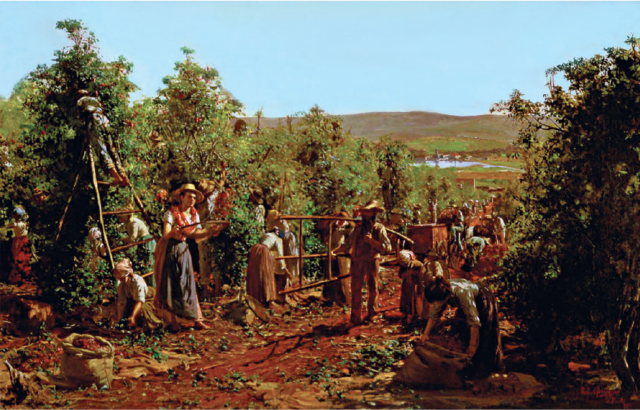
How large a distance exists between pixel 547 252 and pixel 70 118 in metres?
5.27

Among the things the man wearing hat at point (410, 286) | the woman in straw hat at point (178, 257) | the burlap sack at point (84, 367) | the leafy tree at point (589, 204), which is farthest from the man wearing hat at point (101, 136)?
the leafy tree at point (589, 204)

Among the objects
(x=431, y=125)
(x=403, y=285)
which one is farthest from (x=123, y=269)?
(x=431, y=125)

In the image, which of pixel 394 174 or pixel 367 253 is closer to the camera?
pixel 367 253

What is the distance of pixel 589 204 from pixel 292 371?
10.1 ft

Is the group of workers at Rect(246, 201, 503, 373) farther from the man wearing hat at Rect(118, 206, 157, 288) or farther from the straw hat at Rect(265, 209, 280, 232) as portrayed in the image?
the man wearing hat at Rect(118, 206, 157, 288)

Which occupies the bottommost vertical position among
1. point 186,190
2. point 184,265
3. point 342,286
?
point 342,286

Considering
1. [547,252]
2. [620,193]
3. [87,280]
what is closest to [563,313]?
[547,252]

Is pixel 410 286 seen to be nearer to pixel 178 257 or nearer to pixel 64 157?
pixel 178 257

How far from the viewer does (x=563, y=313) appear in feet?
19.4

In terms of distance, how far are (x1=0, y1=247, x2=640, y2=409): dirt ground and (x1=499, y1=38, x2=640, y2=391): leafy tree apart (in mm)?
427

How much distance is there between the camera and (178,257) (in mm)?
7262

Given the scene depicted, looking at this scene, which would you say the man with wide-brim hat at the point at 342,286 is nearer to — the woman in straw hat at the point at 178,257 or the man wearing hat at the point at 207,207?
the man wearing hat at the point at 207,207

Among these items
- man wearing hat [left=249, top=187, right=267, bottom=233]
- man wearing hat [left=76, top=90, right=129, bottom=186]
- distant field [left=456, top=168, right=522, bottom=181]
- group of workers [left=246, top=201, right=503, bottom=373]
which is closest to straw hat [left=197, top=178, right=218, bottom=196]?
man wearing hat [left=249, top=187, right=267, bottom=233]
